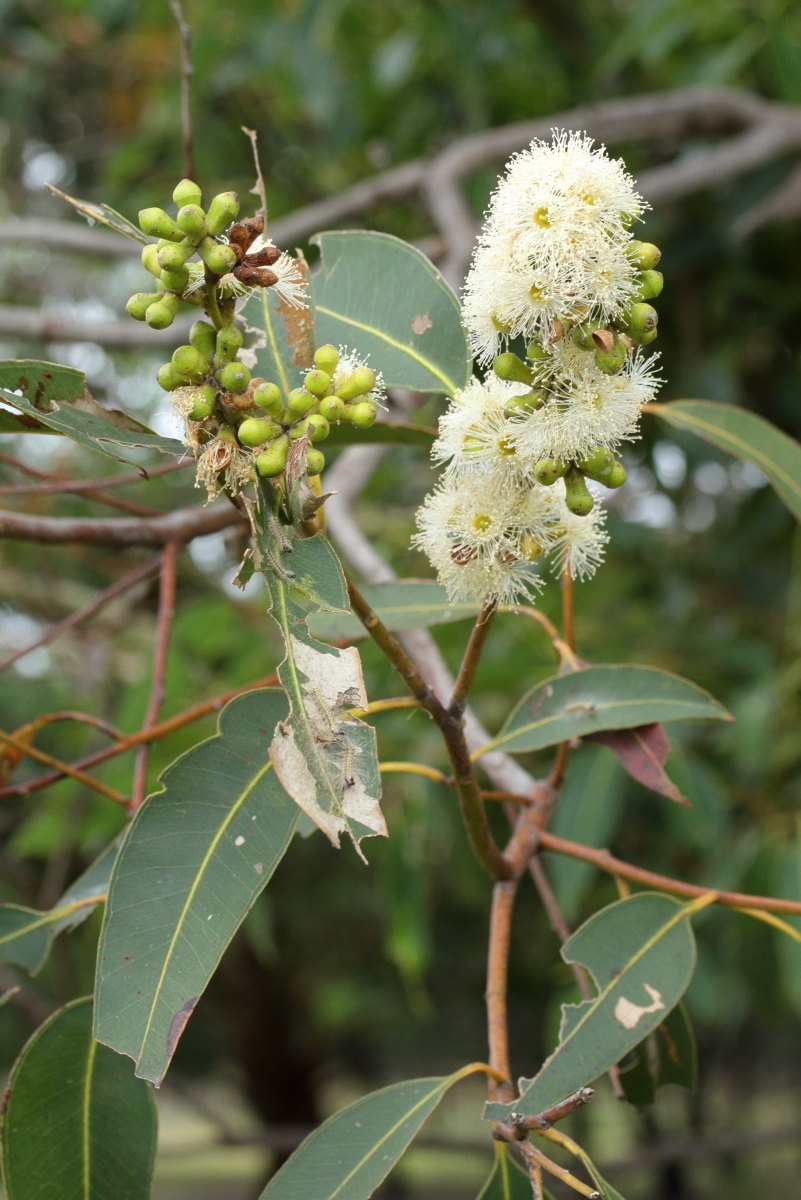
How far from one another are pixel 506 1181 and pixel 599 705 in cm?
37

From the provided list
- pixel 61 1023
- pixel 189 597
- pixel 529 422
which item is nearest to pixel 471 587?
pixel 529 422

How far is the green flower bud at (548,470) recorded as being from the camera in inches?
22.5

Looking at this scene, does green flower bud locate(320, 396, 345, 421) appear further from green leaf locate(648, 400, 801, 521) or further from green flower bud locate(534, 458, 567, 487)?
green leaf locate(648, 400, 801, 521)

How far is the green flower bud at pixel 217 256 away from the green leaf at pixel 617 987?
1.73 feet

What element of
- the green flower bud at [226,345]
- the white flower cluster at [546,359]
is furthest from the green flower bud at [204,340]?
the white flower cluster at [546,359]

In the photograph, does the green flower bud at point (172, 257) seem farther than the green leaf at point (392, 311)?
No

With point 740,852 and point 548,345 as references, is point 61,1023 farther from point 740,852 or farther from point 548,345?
point 740,852

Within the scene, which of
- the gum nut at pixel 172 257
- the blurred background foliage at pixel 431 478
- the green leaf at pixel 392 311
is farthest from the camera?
the blurred background foliage at pixel 431 478

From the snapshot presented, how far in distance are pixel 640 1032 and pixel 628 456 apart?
233 cm

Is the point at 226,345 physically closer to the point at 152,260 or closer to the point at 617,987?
the point at 152,260

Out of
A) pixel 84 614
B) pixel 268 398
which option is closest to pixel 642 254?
pixel 268 398

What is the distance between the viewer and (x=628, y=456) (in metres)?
2.85

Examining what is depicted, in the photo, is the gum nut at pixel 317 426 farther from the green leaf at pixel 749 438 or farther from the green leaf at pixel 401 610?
the green leaf at pixel 749 438

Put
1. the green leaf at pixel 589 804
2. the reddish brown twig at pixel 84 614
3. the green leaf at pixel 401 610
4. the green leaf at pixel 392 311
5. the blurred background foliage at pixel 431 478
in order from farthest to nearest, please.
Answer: the blurred background foliage at pixel 431 478, the green leaf at pixel 589 804, the reddish brown twig at pixel 84 614, the green leaf at pixel 401 610, the green leaf at pixel 392 311
